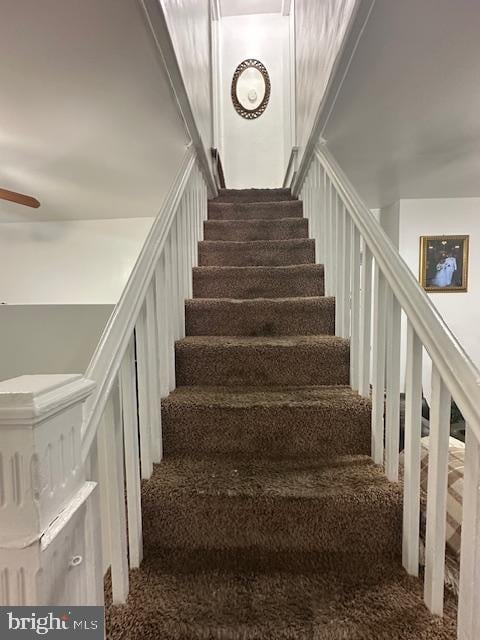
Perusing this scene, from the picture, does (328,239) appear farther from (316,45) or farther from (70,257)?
(70,257)

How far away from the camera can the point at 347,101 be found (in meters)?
1.57

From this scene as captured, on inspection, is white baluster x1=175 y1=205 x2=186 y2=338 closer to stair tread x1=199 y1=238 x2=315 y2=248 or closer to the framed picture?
stair tread x1=199 y1=238 x2=315 y2=248

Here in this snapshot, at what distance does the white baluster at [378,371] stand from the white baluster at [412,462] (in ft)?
0.63

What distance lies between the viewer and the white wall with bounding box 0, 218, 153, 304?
381 cm

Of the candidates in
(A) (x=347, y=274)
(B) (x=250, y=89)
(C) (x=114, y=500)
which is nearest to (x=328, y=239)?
(A) (x=347, y=274)

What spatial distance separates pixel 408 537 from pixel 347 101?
176cm

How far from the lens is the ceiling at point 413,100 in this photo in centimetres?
Result: 115

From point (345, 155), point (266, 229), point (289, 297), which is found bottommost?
point (289, 297)

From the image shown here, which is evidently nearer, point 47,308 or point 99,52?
point 99,52

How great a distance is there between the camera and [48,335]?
2746 millimetres

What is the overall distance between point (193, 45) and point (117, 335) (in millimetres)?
2083

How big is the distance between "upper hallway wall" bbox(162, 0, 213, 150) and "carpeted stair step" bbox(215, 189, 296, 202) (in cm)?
59

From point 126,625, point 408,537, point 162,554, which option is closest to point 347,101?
point 408,537

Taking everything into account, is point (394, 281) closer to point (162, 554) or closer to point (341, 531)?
point (341, 531)
